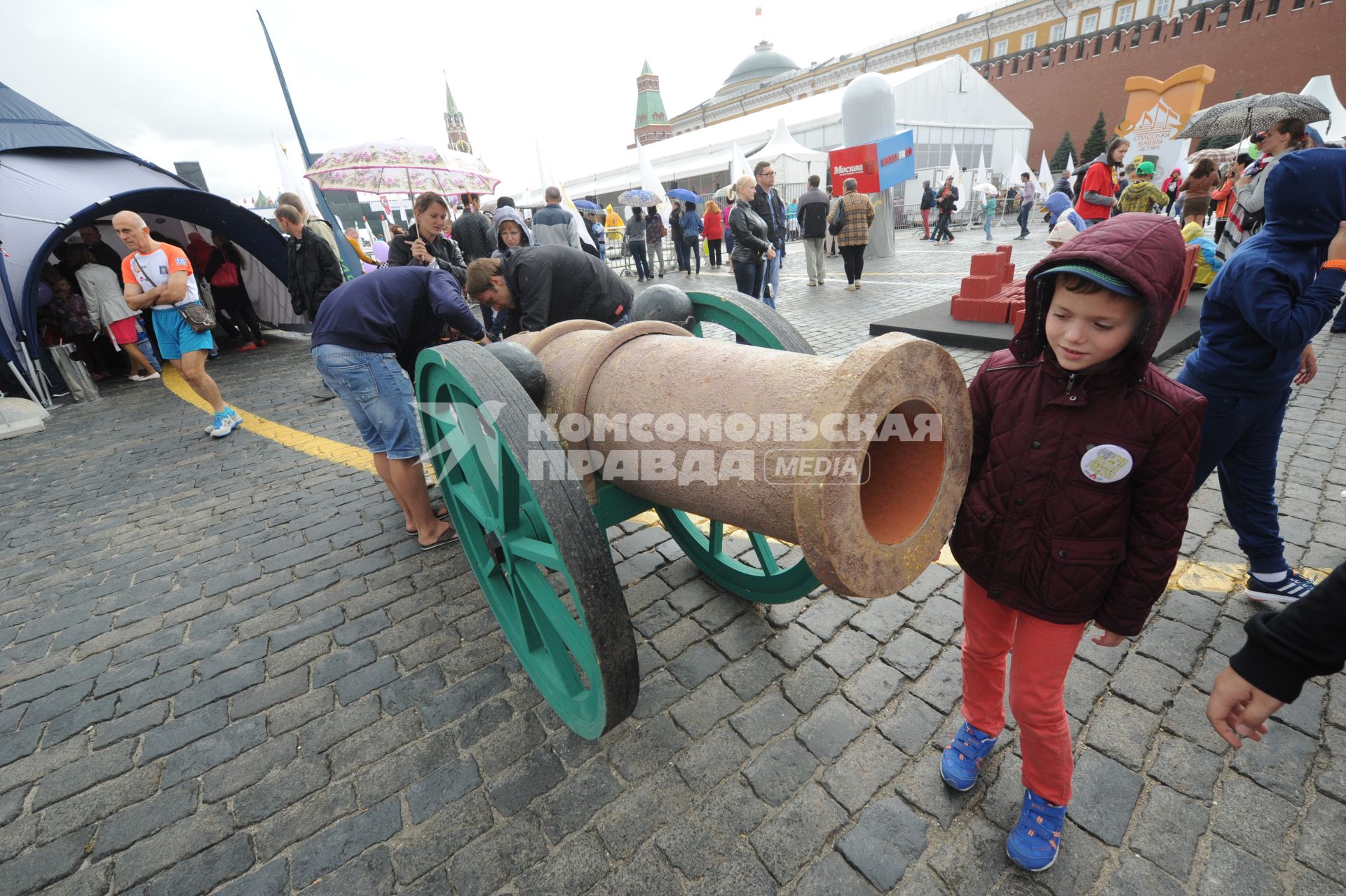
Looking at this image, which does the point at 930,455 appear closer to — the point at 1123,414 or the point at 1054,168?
the point at 1123,414

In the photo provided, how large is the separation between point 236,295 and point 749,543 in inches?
453

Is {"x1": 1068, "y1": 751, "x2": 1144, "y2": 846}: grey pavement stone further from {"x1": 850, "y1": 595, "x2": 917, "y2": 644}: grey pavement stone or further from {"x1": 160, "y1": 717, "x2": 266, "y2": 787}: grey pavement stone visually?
{"x1": 160, "y1": 717, "x2": 266, "y2": 787}: grey pavement stone

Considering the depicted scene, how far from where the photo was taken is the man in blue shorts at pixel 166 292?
500 cm

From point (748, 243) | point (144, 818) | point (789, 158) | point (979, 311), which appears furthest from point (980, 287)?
point (789, 158)

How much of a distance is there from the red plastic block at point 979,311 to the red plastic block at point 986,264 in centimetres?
57

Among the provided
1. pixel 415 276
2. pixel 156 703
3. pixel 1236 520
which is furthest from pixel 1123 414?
pixel 156 703

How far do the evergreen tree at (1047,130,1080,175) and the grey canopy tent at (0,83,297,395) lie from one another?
43.5 metres

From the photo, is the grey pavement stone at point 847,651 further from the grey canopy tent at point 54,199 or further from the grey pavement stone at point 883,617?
the grey canopy tent at point 54,199

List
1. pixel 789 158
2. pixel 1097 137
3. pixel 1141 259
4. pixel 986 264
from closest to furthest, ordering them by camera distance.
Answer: pixel 1141 259 < pixel 986 264 < pixel 789 158 < pixel 1097 137

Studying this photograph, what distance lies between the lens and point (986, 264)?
693 cm

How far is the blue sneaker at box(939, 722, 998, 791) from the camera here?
5.93 ft

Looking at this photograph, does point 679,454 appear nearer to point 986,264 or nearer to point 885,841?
point 885,841

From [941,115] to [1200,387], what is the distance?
29583 mm

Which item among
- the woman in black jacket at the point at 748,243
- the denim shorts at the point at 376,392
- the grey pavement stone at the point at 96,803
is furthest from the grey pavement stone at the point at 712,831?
the woman in black jacket at the point at 748,243
